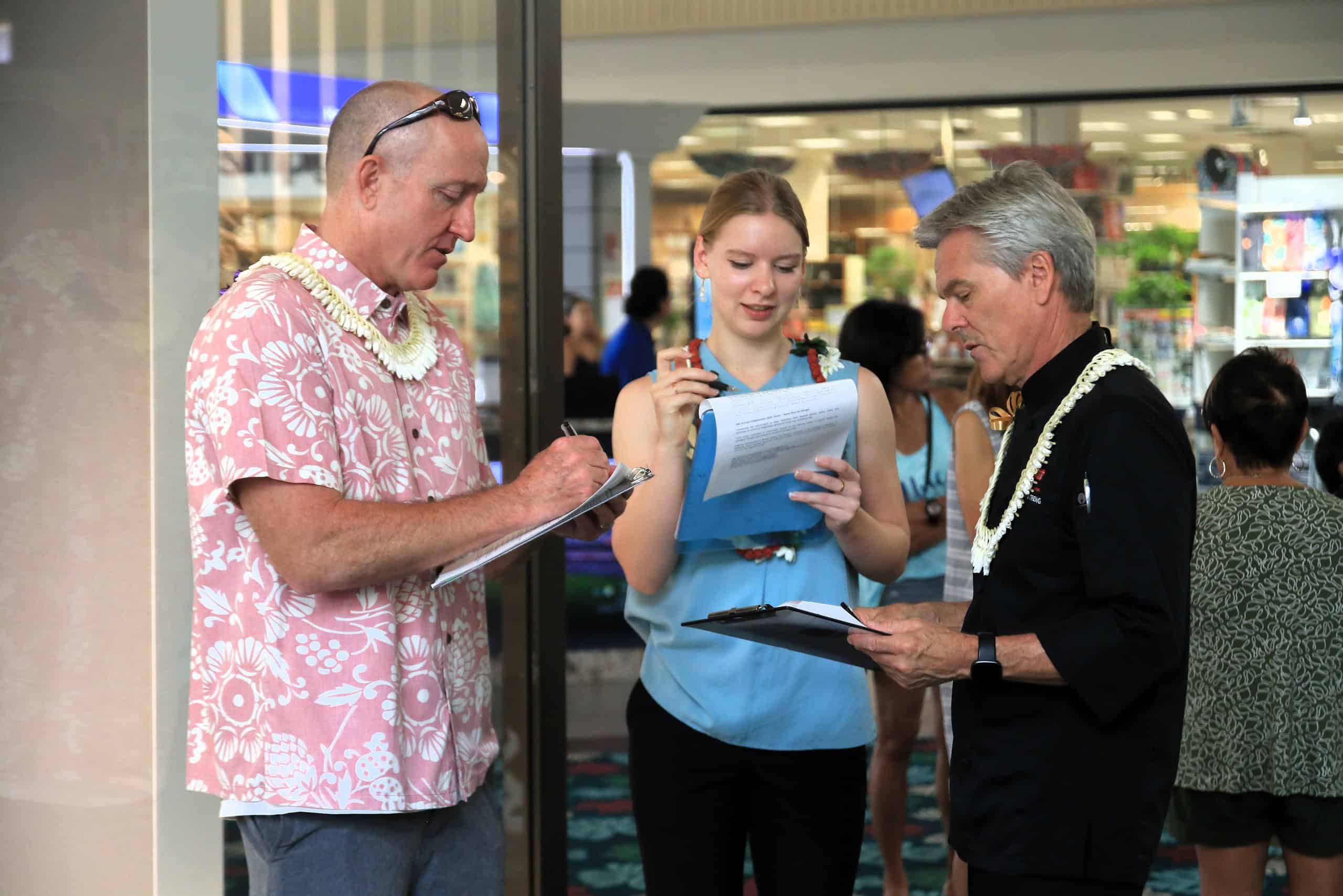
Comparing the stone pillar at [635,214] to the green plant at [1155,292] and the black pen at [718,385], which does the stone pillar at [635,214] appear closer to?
the green plant at [1155,292]

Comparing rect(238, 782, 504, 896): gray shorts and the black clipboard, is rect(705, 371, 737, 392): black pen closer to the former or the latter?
the black clipboard

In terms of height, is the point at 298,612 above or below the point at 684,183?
Answer: below

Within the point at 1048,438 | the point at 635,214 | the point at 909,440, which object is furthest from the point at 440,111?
the point at 635,214

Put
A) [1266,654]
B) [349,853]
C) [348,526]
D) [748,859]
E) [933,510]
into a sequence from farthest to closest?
[748,859] → [933,510] → [1266,654] → [349,853] → [348,526]

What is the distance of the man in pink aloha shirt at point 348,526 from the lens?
66.7 inches

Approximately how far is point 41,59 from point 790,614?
52.4 inches

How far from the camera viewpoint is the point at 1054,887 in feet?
5.93

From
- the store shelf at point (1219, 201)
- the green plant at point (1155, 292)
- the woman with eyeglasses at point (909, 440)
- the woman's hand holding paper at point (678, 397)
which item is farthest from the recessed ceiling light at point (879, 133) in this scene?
the woman's hand holding paper at point (678, 397)

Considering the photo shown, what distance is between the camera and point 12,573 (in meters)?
1.97

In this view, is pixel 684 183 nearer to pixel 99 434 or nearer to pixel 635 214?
pixel 635 214

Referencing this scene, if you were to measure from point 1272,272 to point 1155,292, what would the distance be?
2.07 ft

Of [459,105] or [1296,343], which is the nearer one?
[459,105]

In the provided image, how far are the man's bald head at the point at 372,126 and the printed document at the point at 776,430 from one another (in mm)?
593

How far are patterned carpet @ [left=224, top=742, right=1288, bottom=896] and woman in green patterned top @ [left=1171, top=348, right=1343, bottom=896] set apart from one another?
4.18 feet
